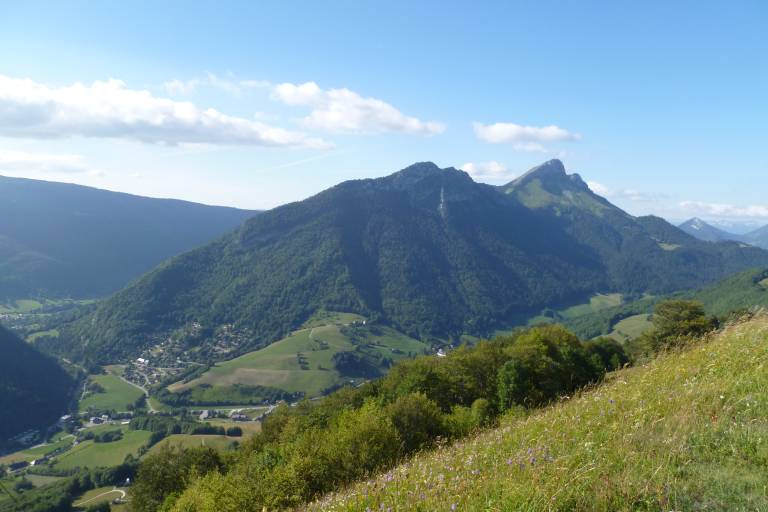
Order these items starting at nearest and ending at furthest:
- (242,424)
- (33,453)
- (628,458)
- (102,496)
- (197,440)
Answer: (628,458), (102,496), (197,440), (242,424), (33,453)

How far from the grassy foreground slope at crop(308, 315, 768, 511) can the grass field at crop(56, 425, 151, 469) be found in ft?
466

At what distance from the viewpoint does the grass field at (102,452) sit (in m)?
124

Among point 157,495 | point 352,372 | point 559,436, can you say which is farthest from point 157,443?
point 559,436

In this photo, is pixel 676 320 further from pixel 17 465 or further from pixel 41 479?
pixel 17 465

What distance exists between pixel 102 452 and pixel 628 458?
15953 cm

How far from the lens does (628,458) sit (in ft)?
20.3

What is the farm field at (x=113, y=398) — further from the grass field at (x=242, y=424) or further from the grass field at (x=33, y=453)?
the grass field at (x=242, y=424)

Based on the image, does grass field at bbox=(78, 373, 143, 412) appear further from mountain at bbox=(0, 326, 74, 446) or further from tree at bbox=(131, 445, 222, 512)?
tree at bbox=(131, 445, 222, 512)

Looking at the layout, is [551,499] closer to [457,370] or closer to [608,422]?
[608,422]

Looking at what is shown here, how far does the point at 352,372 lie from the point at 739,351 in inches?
7670

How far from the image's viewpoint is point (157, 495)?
43.7 meters

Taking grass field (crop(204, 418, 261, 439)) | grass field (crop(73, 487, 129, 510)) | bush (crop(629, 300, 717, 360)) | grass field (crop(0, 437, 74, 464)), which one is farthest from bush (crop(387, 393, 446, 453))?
grass field (crop(0, 437, 74, 464))

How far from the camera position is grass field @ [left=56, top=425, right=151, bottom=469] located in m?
124

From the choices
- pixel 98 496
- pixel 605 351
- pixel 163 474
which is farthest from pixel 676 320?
pixel 98 496
